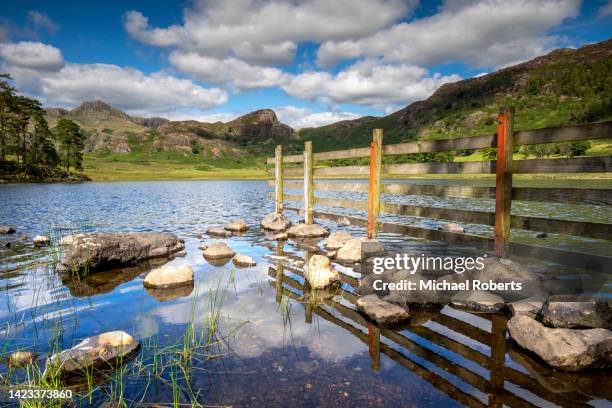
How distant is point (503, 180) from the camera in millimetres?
7062

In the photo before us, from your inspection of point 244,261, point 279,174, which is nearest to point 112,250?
point 244,261

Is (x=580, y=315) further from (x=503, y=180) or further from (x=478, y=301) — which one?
(x=503, y=180)

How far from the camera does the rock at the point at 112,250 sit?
8688mm

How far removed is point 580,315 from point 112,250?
9.90 metres

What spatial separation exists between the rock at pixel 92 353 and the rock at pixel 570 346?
5.07m

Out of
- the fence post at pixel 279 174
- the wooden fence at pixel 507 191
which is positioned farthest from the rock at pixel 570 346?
the fence post at pixel 279 174

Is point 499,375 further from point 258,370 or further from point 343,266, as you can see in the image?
point 343,266

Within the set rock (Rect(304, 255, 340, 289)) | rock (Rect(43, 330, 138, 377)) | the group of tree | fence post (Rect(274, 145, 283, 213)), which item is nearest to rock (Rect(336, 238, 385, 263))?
rock (Rect(304, 255, 340, 289))

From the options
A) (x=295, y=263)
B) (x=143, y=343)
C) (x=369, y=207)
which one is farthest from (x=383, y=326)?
(x=369, y=207)

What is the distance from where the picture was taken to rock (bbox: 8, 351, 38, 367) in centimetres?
422

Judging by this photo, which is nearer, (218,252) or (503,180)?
(503,180)

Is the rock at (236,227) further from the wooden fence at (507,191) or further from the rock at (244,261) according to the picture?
the wooden fence at (507,191)

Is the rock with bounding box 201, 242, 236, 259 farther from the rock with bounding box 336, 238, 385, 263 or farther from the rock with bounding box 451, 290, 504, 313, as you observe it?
the rock with bounding box 451, 290, 504, 313

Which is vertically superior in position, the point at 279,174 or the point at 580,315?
the point at 279,174
